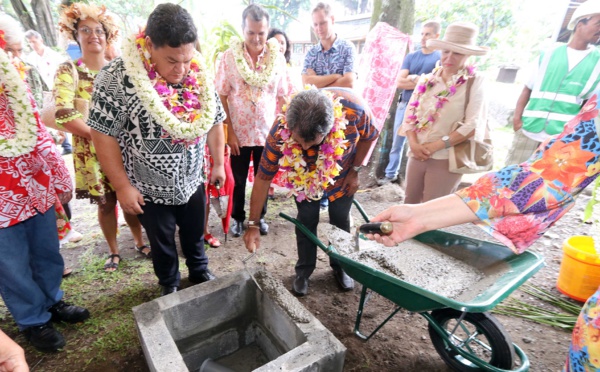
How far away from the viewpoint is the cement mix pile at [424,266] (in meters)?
1.79

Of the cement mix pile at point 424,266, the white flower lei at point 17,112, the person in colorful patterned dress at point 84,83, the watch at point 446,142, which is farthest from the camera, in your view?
the watch at point 446,142

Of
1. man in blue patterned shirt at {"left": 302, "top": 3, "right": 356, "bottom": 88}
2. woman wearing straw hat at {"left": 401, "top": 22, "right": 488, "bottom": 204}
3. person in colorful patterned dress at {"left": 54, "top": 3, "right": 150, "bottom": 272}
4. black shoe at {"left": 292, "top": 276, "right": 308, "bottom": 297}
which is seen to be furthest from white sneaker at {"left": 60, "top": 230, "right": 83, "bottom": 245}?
woman wearing straw hat at {"left": 401, "top": 22, "right": 488, "bottom": 204}

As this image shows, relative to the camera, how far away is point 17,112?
1.61 metres

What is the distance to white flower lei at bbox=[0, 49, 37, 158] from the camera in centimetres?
154

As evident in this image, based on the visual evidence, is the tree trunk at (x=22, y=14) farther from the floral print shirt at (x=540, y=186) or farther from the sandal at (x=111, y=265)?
the floral print shirt at (x=540, y=186)

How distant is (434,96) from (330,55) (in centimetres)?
134

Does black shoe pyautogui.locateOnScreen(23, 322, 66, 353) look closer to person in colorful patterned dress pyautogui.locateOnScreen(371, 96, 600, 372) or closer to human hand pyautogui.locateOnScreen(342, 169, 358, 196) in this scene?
human hand pyautogui.locateOnScreen(342, 169, 358, 196)

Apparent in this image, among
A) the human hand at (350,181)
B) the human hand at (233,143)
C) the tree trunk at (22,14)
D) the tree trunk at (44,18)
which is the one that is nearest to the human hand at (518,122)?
the human hand at (350,181)

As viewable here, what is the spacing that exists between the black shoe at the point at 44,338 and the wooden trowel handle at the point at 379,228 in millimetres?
2033

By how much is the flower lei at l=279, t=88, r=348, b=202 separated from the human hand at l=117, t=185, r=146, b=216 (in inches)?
34.1

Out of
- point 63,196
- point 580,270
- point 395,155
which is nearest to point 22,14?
point 63,196

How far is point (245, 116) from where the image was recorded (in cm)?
296

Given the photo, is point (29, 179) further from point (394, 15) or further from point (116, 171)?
point (394, 15)

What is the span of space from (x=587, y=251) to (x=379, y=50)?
3.04 metres
